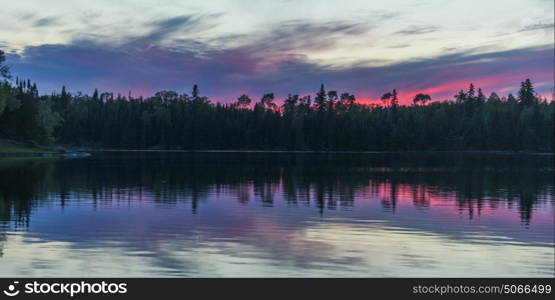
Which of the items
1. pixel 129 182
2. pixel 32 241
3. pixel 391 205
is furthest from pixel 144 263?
pixel 129 182

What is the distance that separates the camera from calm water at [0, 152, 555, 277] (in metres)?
23.0

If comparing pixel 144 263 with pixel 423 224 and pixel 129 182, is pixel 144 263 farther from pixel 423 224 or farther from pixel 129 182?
pixel 129 182

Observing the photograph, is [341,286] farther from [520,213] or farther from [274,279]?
[520,213]

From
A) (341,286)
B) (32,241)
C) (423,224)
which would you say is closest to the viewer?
(341,286)

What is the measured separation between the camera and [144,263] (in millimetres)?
23078

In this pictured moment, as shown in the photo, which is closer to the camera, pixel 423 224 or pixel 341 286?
pixel 341 286

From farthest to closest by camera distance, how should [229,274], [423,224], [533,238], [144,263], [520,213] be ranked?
[520,213] < [423,224] < [533,238] < [144,263] < [229,274]

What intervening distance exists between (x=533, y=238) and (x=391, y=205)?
16.5 metres

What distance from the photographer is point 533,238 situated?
3139 centimetres

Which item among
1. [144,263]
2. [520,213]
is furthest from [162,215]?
[520,213]

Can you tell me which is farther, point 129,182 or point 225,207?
point 129,182

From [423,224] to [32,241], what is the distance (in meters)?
23.1

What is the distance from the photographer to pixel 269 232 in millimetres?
31984

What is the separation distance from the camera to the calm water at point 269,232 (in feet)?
75.4
